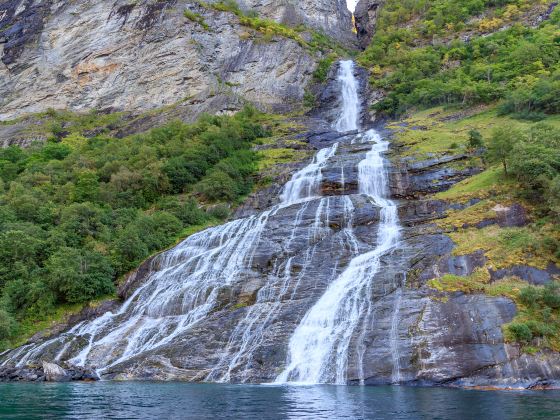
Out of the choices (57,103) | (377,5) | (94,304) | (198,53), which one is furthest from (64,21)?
(94,304)

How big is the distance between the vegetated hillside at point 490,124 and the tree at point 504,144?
6 centimetres

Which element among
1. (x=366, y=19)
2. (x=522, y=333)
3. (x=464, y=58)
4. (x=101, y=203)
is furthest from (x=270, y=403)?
(x=366, y=19)

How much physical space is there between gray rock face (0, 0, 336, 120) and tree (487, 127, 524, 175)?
42.5 m

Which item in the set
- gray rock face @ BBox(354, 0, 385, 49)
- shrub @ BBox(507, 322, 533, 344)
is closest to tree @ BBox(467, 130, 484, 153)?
shrub @ BBox(507, 322, 533, 344)

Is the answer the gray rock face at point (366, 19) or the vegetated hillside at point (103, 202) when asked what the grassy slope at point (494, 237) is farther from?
the gray rock face at point (366, 19)

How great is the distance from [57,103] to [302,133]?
1584 inches

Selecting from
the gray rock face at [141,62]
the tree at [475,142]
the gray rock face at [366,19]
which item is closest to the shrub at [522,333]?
the tree at [475,142]

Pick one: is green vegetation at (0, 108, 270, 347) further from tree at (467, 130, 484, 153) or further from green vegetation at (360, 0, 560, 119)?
green vegetation at (360, 0, 560, 119)

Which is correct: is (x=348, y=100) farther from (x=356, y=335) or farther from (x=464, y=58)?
(x=356, y=335)

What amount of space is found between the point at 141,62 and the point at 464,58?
44950 millimetres

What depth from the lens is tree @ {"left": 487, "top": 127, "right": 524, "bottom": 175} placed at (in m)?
29.1

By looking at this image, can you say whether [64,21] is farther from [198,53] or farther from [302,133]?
[302,133]

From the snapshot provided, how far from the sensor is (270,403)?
48.0 ft

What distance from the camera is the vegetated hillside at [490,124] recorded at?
22016 mm
